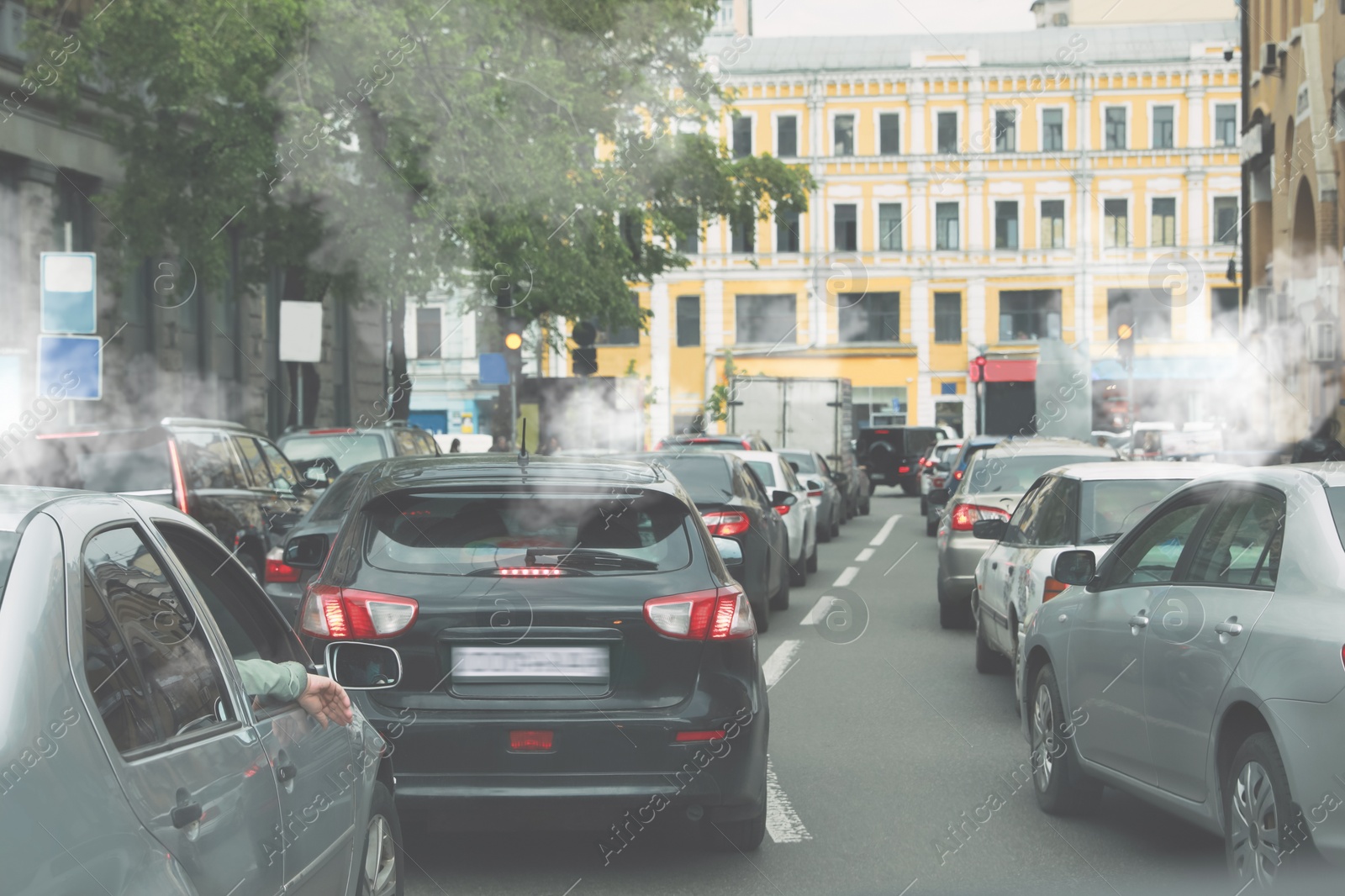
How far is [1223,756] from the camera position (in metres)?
5.11

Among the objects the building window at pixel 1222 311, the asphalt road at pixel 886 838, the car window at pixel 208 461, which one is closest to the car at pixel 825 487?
the car window at pixel 208 461

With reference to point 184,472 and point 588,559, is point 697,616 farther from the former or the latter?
point 184,472

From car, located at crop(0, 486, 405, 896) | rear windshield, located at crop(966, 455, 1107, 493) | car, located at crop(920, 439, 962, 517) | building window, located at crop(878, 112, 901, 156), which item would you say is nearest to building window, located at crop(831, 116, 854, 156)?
building window, located at crop(878, 112, 901, 156)

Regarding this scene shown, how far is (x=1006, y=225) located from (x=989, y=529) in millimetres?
55927

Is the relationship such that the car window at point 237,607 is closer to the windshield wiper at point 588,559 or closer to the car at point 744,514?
the windshield wiper at point 588,559

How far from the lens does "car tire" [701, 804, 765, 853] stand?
5938 mm

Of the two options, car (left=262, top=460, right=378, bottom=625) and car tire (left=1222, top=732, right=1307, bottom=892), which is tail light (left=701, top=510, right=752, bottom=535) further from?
car tire (left=1222, top=732, right=1307, bottom=892)

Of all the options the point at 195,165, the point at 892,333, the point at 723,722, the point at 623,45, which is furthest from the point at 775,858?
the point at 892,333

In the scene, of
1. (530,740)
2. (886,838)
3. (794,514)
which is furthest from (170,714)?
(794,514)

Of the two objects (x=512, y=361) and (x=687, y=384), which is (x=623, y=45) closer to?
(x=512, y=361)

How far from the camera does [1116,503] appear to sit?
9820 millimetres

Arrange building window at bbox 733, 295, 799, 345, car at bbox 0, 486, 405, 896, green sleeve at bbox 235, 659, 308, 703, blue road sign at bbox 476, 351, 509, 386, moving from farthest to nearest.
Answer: building window at bbox 733, 295, 799, 345, blue road sign at bbox 476, 351, 509, 386, green sleeve at bbox 235, 659, 308, 703, car at bbox 0, 486, 405, 896

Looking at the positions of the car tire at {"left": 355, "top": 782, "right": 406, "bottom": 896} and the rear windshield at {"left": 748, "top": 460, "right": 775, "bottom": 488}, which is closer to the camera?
the car tire at {"left": 355, "top": 782, "right": 406, "bottom": 896}

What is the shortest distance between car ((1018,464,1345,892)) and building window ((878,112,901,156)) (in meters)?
59.7
